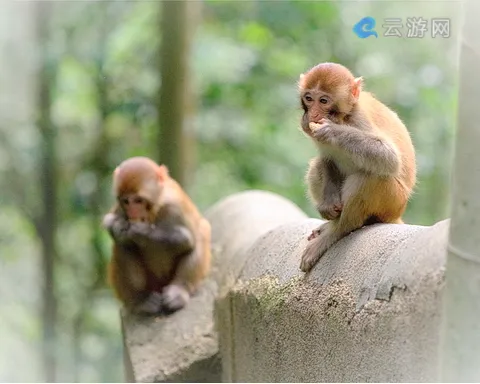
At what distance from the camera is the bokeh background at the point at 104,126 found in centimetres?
671

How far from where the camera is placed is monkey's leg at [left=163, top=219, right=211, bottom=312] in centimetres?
645

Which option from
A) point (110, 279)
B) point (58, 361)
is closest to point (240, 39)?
point (110, 279)

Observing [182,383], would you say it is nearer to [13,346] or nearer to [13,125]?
[13,346]

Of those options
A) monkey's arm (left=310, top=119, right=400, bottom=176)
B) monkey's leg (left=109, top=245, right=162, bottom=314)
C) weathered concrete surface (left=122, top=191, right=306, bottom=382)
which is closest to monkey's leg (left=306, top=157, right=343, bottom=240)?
monkey's arm (left=310, top=119, right=400, bottom=176)

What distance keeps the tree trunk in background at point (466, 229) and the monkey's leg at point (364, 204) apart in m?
1.42

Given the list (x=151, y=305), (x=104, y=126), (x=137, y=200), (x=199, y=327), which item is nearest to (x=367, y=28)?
(x=137, y=200)

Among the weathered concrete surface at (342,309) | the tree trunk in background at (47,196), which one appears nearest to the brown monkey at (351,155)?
the weathered concrete surface at (342,309)

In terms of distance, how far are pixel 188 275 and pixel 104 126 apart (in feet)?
8.44

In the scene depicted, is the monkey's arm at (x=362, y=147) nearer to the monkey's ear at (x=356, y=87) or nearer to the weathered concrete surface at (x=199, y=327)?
the monkey's ear at (x=356, y=87)

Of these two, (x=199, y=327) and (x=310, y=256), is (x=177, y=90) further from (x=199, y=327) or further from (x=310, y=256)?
(x=310, y=256)

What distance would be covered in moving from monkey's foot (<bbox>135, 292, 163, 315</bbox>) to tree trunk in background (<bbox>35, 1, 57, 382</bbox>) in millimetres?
1234

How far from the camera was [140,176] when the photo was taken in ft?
20.1

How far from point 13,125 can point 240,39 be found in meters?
2.71

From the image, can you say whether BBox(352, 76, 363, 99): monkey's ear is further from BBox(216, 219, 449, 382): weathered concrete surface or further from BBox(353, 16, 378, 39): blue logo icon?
BBox(216, 219, 449, 382): weathered concrete surface
